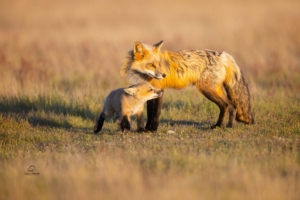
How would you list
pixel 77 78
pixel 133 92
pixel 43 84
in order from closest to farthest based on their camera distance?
pixel 133 92, pixel 43 84, pixel 77 78

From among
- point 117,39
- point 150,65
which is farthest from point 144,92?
point 117,39

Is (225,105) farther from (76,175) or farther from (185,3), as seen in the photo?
(185,3)

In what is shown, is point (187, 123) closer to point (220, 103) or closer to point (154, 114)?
point (220, 103)

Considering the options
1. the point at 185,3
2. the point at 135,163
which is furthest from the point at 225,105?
the point at 185,3

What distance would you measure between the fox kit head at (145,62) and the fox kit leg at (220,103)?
3.92 feet

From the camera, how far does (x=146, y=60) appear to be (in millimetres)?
9812

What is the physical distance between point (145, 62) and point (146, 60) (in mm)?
48

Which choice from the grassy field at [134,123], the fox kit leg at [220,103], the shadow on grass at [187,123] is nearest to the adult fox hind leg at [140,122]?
the grassy field at [134,123]

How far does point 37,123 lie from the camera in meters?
10.9

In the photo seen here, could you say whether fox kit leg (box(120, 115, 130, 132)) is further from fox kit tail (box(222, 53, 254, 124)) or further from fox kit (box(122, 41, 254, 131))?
fox kit tail (box(222, 53, 254, 124))

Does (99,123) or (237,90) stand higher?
(237,90)

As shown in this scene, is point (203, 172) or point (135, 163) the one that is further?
point (135, 163)

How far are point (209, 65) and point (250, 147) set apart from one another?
2942 mm

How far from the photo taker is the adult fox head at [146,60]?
9.69 m
